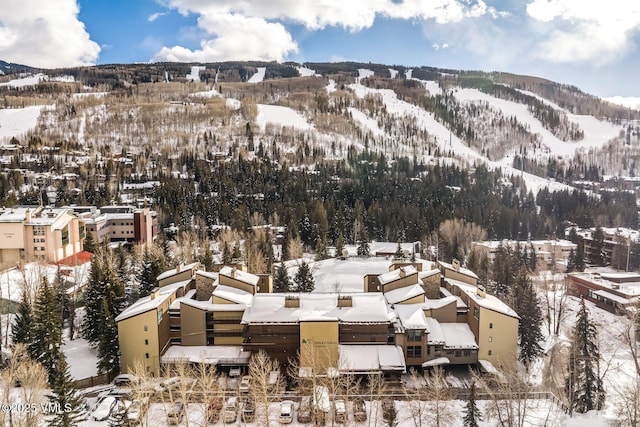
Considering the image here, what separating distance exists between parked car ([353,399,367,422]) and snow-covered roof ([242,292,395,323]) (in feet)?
15.6

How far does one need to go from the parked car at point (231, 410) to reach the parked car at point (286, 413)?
2.32 meters

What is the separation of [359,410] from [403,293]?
9.95m

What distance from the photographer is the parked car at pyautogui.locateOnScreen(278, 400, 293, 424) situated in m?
20.6

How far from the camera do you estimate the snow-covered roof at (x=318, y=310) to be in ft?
84.9

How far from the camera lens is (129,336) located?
26016mm

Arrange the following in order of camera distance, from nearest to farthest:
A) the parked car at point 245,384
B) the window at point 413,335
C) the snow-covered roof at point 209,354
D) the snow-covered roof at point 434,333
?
the parked car at point 245,384 → the snow-covered roof at point 209,354 → the window at point 413,335 → the snow-covered roof at point 434,333

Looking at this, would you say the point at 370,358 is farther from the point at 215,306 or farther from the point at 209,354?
the point at 215,306

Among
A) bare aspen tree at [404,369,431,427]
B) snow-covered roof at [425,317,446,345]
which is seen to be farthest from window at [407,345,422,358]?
bare aspen tree at [404,369,431,427]

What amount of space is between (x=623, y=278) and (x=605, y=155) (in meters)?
115

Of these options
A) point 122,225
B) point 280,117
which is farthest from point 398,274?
point 280,117

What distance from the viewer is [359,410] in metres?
21.5

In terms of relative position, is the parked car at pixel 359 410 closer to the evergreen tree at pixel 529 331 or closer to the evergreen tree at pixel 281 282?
the evergreen tree at pixel 529 331

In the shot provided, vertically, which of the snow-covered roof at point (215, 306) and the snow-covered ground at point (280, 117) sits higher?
the snow-covered ground at point (280, 117)

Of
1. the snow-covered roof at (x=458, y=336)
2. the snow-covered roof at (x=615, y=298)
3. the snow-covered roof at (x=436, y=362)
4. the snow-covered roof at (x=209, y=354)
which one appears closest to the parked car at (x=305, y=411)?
the snow-covered roof at (x=209, y=354)
